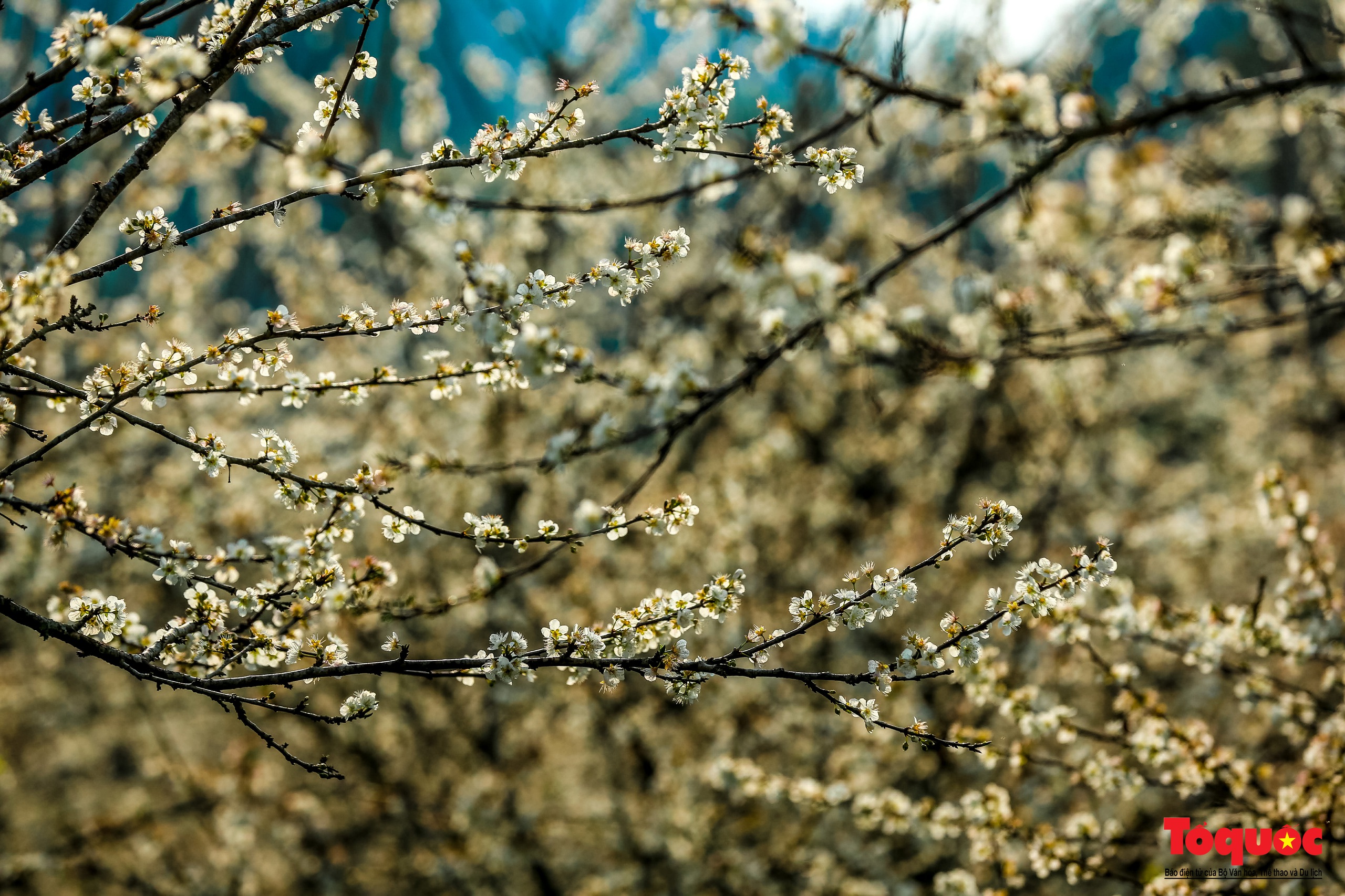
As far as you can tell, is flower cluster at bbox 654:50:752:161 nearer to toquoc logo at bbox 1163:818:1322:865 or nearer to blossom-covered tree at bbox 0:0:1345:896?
blossom-covered tree at bbox 0:0:1345:896

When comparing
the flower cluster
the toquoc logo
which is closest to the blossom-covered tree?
the flower cluster

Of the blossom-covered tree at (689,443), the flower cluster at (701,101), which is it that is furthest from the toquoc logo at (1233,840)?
the flower cluster at (701,101)

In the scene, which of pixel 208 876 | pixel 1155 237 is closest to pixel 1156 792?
pixel 1155 237

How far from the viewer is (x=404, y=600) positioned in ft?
9.02

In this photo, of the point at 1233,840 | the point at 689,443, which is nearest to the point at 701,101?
the point at 1233,840

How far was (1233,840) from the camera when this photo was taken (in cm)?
463

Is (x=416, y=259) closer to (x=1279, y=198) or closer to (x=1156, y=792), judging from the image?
(x=1156, y=792)

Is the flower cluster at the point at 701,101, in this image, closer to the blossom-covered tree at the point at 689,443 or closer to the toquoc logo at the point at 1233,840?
the blossom-covered tree at the point at 689,443

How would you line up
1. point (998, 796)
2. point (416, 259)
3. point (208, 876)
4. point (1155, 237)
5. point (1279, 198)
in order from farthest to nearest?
1. point (1279, 198)
2. point (416, 259)
3. point (208, 876)
4. point (1155, 237)
5. point (998, 796)

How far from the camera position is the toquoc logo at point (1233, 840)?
368cm

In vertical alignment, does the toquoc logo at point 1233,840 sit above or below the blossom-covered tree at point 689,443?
below

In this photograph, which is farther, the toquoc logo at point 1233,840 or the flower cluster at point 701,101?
the toquoc logo at point 1233,840

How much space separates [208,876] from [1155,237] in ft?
36.1

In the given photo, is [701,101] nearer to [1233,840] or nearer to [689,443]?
[1233,840]
